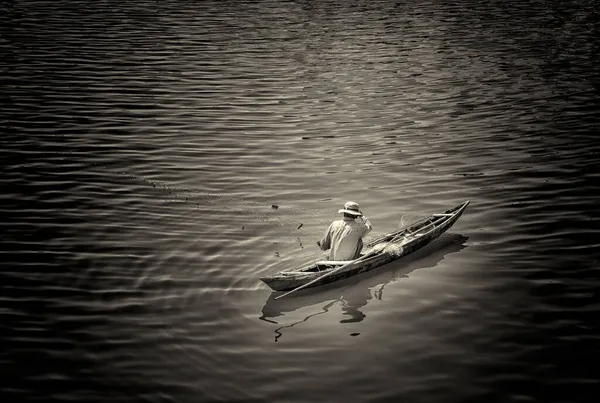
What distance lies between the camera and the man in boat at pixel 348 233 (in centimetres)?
1984

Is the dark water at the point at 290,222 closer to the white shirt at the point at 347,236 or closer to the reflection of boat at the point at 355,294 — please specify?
the reflection of boat at the point at 355,294

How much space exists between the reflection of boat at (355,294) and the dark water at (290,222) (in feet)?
0.24

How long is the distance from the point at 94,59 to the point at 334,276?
39.5 metres

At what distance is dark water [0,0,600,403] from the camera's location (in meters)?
16.5

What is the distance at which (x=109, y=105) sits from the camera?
41719 mm

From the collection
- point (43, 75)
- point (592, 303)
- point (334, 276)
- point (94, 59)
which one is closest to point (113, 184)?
point (334, 276)

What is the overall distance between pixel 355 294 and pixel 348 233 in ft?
4.95

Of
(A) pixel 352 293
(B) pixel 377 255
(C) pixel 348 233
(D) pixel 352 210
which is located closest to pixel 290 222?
(B) pixel 377 255

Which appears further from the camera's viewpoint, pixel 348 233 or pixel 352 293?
pixel 348 233

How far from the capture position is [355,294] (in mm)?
19578

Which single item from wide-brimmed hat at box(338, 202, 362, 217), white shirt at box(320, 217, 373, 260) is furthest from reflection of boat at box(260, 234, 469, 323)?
wide-brimmed hat at box(338, 202, 362, 217)

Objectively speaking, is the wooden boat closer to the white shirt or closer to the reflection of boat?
the reflection of boat

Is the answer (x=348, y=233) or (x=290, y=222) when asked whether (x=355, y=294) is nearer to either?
(x=348, y=233)

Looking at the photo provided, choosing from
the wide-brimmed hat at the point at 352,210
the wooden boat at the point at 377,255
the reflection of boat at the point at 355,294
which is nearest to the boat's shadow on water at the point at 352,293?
the reflection of boat at the point at 355,294
